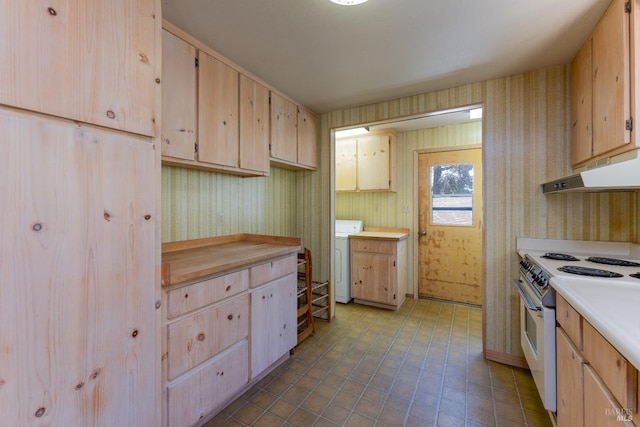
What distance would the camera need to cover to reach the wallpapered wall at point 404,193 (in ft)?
11.4

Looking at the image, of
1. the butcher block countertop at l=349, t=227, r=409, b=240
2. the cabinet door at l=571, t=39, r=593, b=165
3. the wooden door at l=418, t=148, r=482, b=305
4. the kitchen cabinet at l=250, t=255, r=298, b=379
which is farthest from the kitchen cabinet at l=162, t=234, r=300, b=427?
the wooden door at l=418, t=148, r=482, b=305

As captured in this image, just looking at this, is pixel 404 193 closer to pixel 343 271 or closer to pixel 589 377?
pixel 343 271

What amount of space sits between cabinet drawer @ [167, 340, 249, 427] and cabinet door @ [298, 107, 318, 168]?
1.85m

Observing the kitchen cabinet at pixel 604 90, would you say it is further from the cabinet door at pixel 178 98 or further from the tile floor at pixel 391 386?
the cabinet door at pixel 178 98

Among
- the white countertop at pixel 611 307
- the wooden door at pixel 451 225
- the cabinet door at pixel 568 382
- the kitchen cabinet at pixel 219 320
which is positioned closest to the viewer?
the white countertop at pixel 611 307

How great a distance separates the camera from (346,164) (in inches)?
154

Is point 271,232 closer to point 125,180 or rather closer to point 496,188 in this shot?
point 125,180

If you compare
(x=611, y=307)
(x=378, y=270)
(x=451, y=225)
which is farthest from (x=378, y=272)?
(x=611, y=307)

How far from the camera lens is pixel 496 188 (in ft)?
7.39

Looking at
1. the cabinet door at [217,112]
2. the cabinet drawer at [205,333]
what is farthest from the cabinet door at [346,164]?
the cabinet drawer at [205,333]

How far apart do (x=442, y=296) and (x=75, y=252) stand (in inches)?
150

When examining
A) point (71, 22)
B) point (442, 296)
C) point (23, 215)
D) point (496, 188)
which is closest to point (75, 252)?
point (23, 215)

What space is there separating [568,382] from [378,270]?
87.4 inches

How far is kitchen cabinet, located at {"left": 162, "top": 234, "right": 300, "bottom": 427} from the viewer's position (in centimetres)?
139
